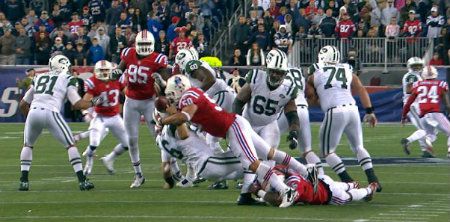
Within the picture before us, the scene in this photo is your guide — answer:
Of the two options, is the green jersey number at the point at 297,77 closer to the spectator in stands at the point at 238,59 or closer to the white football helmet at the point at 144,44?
the white football helmet at the point at 144,44

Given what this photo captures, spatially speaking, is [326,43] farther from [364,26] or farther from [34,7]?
[34,7]

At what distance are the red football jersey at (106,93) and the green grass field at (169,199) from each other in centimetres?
91

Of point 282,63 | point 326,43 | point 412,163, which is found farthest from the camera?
point 326,43

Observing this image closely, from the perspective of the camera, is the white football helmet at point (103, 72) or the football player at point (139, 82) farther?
the white football helmet at point (103, 72)

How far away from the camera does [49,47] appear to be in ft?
102

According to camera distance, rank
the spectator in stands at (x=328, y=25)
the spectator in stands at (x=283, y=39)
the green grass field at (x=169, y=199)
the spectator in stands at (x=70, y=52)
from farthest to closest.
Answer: the spectator in stands at (x=70, y=52) < the spectator in stands at (x=328, y=25) < the spectator in stands at (x=283, y=39) < the green grass field at (x=169, y=199)

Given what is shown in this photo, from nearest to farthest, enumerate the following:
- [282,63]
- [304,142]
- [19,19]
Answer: [282,63] < [304,142] < [19,19]

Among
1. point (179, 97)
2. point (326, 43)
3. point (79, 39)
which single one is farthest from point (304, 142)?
point (79, 39)

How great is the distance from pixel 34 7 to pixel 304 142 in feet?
66.0

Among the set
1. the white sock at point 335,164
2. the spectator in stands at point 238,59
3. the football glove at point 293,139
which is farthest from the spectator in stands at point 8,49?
the football glove at point 293,139

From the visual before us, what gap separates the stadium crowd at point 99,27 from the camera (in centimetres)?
3048

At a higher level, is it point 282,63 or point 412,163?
point 282,63

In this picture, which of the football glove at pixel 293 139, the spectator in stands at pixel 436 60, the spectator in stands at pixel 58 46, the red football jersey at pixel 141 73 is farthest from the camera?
the spectator in stands at pixel 58 46

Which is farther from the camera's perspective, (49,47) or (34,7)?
(34,7)
